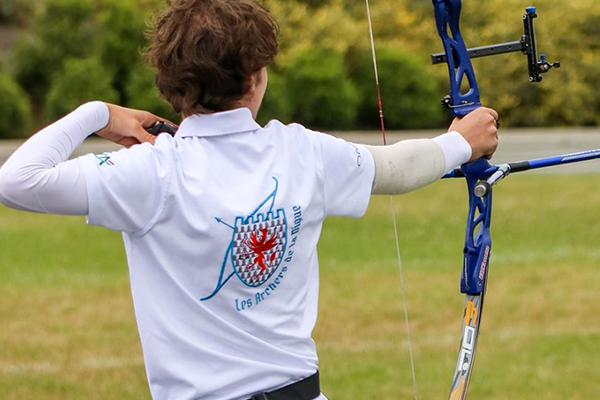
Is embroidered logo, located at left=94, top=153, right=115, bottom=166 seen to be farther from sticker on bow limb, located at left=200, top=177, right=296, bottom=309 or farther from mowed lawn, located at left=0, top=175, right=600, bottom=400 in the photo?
mowed lawn, located at left=0, top=175, right=600, bottom=400

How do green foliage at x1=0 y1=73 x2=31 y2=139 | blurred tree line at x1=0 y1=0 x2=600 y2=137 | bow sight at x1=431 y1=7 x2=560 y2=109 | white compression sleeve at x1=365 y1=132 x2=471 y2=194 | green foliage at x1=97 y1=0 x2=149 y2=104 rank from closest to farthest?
white compression sleeve at x1=365 y1=132 x2=471 y2=194, bow sight at x1=431 y1=7 x2=560 y2=109, green foliage at x1=0 y1=73 x2=31 y2=139, blurred tree line at x1=0 y1=0 x2=600 y2=137, green foliage at x1=97 y1=0 x2=149 y2=104

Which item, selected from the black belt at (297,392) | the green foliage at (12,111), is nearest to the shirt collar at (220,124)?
the black belt at (297,392)

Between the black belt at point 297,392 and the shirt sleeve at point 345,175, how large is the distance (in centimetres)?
37

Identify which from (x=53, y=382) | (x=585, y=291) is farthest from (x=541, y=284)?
(x=53, y=382)

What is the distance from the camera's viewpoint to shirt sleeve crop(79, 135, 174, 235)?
232cm

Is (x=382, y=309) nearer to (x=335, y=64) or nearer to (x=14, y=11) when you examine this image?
(x=335, y=64)

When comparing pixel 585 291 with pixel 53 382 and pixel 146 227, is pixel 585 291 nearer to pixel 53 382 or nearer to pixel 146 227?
pixel 53 382

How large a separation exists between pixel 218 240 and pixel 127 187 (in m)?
0.22

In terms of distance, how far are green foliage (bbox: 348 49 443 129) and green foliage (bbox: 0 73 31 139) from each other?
6324 mm

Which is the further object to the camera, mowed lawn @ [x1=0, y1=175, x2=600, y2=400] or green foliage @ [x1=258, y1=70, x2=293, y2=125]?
green foliage @ [x1=258, y1=70, x2=293, y2=125]

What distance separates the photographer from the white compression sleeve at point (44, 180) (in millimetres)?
2311

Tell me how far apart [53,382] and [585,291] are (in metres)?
4.22

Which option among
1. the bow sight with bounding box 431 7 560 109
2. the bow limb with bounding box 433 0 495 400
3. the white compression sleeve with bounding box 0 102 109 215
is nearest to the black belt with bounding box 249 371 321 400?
the white compression sleeve with bounding box 0 102 109 215

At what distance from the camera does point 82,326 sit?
26.0 feet
